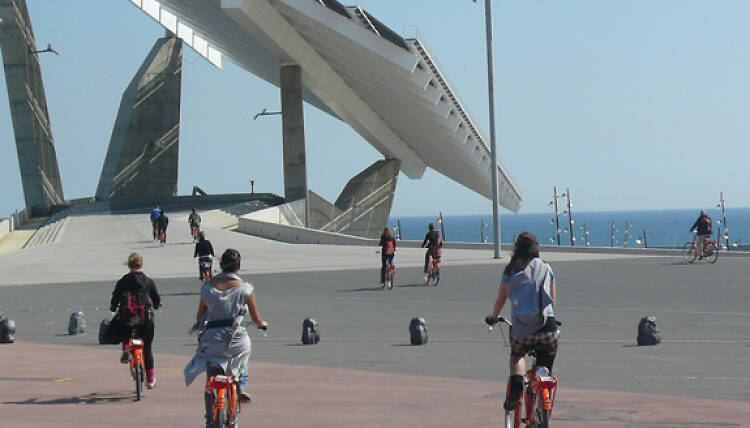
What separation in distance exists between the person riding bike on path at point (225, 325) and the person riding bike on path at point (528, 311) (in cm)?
151

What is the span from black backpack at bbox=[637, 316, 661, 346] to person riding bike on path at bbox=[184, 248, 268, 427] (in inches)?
252

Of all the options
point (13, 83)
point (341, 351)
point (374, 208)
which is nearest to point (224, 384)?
point (341, 351)

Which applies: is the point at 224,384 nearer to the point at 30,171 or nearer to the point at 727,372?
the point at 727,372

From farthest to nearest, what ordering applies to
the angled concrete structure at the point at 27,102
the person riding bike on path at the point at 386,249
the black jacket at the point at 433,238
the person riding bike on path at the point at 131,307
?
1. the angled concrete structure at the point at 27,102
2. the black jacket at the point at 433,238
3. the person riding bike on path at the point at 386,249
4. the person riding bike on path at the point at 131,307

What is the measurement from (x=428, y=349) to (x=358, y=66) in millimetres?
39751

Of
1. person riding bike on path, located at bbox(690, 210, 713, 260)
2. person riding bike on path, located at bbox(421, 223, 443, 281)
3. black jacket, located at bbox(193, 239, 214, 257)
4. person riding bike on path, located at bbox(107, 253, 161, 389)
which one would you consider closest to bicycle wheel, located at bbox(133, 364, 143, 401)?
person riding bike on path, located at bbox(107, 253, 161, 389)

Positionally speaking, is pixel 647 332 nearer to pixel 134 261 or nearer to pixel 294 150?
pixel 134 261

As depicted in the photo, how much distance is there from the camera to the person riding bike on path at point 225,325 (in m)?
6.82

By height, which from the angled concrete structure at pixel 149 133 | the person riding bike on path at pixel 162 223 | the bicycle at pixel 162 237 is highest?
the angled concrete structure at pixel 149 133

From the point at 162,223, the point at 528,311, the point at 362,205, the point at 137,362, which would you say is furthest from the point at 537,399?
the point at 362,205

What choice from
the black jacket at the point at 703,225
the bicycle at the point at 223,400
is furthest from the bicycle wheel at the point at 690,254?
the bicycle at the point at 223,400

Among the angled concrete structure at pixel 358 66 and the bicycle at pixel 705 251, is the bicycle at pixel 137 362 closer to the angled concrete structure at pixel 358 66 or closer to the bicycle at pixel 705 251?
the bicycle at pixel 705 251

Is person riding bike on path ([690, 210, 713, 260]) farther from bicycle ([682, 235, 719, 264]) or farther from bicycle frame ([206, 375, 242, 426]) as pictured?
bicycle frame ([206, 375, 242, 426])

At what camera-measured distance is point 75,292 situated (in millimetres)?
22297
